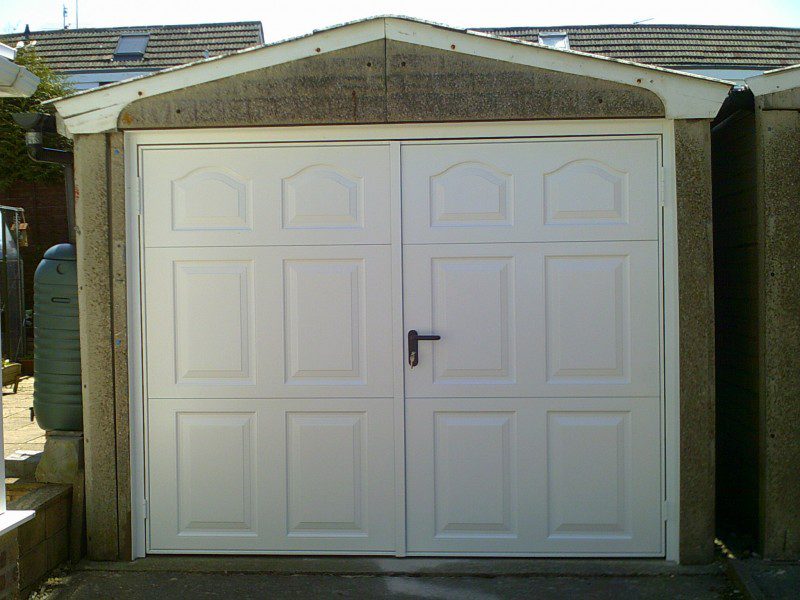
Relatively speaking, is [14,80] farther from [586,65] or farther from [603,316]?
[603,316]

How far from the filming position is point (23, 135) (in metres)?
10.4

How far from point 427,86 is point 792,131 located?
182 centimetres

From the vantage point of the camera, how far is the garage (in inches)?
167

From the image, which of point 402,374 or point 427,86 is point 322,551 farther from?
point 427,86

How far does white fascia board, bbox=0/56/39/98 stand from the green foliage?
6.73 meters

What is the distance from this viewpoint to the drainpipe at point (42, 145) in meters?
4.47

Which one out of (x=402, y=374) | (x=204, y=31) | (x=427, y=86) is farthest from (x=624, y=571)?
(x=204, y=31)

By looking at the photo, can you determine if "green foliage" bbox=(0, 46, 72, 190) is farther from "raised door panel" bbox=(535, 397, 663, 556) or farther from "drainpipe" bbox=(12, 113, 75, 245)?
"raised door panel" bbox=(535, 397, 663, 556)

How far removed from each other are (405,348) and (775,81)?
225 centimetres

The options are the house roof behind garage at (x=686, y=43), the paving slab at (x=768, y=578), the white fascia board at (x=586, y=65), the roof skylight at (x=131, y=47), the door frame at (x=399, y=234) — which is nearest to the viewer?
the paving slab at (x=768, y=578)

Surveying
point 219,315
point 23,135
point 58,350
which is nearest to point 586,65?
point 219,315

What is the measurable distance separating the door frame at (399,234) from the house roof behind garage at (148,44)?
31.4 ft

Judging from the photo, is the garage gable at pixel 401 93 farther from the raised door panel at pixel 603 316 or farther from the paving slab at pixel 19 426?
the paving slab at pixel 19 426

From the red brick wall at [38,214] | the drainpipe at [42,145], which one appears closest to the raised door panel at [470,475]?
the drainpipe at [42,145]
